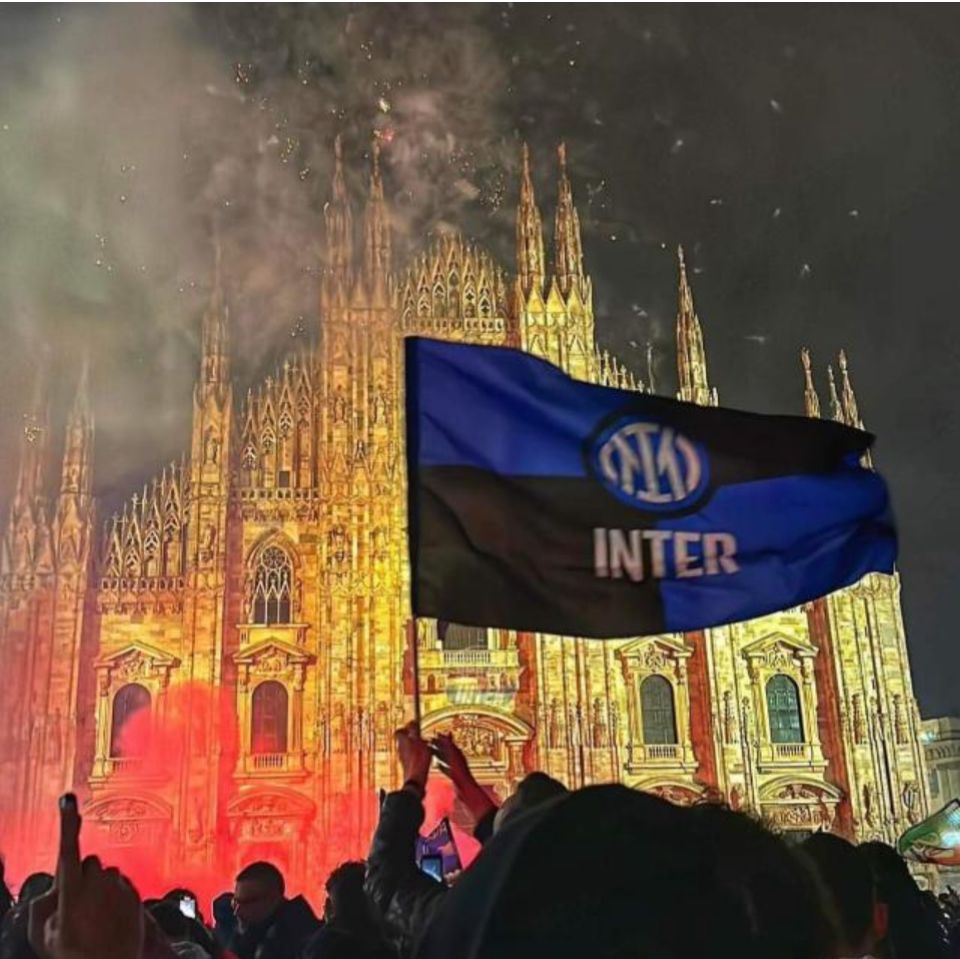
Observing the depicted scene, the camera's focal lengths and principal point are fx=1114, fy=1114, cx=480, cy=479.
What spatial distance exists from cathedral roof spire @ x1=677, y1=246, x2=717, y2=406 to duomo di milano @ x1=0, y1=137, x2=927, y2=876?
0.22 meters

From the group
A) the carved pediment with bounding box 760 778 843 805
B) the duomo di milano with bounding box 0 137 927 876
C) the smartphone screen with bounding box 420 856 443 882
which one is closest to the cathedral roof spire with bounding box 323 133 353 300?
the duomo di milano with bounding box 0 137 927 876

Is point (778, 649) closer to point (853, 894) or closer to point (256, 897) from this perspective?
point (256, 897)

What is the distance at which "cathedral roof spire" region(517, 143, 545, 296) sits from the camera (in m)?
23.9

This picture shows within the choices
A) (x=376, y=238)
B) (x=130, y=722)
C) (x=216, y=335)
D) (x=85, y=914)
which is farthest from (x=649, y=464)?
(x=376, y=238)

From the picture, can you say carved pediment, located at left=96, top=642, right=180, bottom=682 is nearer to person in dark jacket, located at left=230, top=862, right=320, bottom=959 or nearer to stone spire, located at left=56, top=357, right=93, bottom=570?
stone spire, located at left=56, top=357, right=93, bottom=570

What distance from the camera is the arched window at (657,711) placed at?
2208 centimetres

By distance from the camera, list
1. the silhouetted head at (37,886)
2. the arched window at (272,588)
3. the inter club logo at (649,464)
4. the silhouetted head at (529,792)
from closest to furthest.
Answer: the silhouetted head at (529,792) → the inter club logo at (649,464) → the silhouetted head at (37,886) → the arched window at (272,588)

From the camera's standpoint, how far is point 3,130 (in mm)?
21281

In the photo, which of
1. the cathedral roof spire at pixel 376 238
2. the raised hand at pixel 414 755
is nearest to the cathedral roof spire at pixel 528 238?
the cathedral roof spire at pixel 376 238

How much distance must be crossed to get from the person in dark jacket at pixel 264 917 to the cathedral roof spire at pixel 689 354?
19654 millimetres

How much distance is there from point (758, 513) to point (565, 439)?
937mm

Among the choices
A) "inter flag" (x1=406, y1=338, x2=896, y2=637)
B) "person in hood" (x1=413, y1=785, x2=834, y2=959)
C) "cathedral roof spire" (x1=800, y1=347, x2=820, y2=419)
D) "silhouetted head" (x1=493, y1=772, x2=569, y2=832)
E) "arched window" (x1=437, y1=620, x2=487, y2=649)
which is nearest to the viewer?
"person in hood" (x1=413, y1=785, x2=834, y2=959)

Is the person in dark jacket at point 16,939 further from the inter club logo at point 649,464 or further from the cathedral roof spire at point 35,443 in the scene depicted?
the cathedral roof spire at point 35,443

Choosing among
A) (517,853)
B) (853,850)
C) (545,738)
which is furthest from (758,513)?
(545,738)
